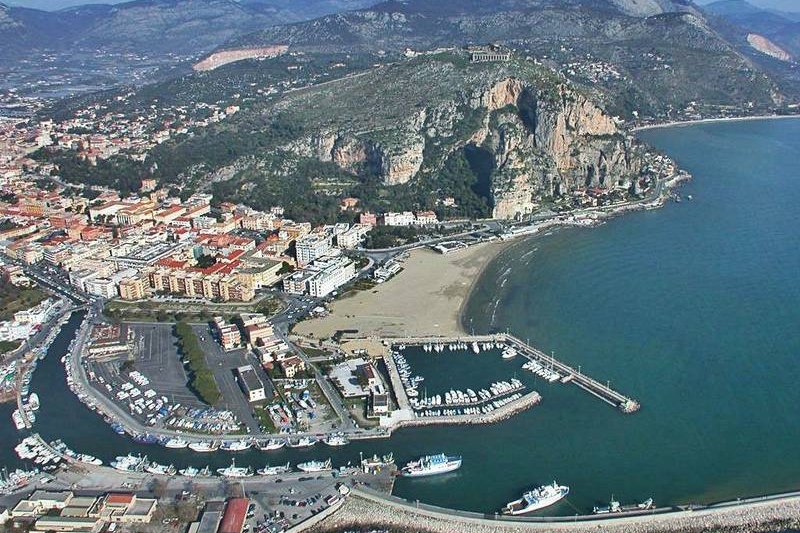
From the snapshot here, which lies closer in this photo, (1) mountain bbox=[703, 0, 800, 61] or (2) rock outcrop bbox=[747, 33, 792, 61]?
(2) rock outcrop bbox=[747, 33, 792, 61]

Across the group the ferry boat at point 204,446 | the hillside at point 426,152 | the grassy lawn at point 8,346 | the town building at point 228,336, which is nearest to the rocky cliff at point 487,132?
the hillside at point 426,152

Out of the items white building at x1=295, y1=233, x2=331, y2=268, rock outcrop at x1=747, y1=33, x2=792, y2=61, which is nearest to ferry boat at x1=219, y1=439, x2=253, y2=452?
white building at x1=295, y1=233, x2=331, y2=268

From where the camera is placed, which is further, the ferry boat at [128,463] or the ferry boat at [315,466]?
the ferry boat at [128,463]

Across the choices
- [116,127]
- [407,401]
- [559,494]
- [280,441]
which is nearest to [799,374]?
[559,494]

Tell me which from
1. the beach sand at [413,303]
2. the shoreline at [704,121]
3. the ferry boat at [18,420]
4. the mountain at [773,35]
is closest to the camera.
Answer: the ferry boat at [18,420]

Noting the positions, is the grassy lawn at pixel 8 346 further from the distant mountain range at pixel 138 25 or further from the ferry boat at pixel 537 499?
the distant mountain range at pixel 138 25

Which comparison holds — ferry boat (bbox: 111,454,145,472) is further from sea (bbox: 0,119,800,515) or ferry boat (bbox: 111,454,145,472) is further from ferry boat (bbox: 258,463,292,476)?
ferry boat (bbox: 258,463,292,476)

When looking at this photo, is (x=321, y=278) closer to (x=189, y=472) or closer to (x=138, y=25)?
(x=189, y=472)
